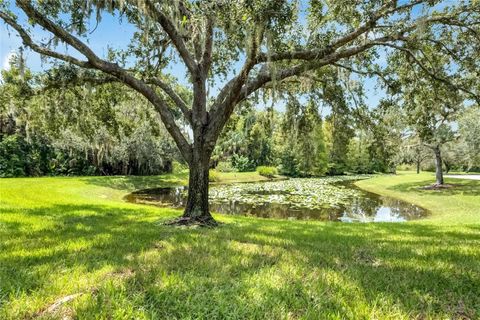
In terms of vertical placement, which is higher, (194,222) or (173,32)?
(173,32)

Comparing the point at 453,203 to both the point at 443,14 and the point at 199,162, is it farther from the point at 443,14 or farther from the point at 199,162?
the point at 199,162

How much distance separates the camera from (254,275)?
316cm

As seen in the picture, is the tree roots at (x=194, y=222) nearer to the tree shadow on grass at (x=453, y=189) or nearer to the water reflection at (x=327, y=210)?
the water reflection at (x=327, y=210)

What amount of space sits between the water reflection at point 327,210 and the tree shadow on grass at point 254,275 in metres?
9.87

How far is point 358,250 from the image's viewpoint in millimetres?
4695

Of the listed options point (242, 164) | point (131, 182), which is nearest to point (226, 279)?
point (131, 182)

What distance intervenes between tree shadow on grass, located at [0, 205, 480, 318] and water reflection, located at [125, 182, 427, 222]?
9.87 metres

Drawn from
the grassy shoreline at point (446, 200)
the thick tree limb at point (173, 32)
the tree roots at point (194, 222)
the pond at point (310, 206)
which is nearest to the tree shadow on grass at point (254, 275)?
the tree roots at point (194, 222)

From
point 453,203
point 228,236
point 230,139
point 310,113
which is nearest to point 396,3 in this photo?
point 310,113

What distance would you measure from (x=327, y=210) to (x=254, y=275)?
45.0ft

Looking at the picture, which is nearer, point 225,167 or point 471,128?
point 471,128

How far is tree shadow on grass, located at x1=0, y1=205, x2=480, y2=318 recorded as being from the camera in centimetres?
253

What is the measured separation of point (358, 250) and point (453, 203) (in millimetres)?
17010

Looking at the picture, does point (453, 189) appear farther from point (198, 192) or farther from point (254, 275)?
point (254, 275)
